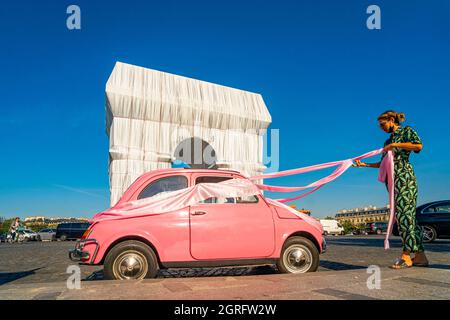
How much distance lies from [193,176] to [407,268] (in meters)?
3.17

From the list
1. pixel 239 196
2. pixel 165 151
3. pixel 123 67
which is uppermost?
pixel 123 67

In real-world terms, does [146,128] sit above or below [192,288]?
above

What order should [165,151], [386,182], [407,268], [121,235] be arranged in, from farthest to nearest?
1. [165,151]
2. [386,182]
3. [407,268]
4. [121,235]

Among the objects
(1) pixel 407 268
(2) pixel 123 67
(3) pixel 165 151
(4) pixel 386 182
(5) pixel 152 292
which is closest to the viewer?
(5) pixel 152 292

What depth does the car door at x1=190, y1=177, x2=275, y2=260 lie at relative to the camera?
4488 millimetres

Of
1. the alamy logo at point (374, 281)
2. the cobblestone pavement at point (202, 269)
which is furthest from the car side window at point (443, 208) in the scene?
the alamy logo at point (374, 281)

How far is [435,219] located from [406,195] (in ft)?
29.3

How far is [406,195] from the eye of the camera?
4.88 m

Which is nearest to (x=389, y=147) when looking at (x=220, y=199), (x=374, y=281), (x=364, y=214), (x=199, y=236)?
(x=374, y=281)

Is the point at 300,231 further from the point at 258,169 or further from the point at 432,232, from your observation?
the point at 258,169

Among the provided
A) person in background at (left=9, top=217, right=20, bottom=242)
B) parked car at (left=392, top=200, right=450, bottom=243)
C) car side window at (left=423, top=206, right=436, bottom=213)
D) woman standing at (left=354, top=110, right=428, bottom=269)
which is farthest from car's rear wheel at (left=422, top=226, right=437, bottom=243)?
person in background at (left=9, top=217, right=20, bottom=242)
